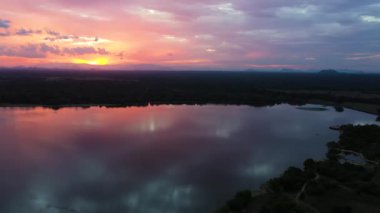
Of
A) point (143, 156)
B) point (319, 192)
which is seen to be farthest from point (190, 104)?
point (319, 192)

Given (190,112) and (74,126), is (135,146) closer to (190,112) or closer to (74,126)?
(74,126)

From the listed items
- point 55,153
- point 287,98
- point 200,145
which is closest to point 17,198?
point 55,153

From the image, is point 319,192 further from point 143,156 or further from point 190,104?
point 190,104

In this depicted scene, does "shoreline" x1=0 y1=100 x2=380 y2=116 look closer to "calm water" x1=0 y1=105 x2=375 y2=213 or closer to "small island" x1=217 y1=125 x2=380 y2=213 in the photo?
"calm water" x1=0 y1=105 x2=375 y2=213

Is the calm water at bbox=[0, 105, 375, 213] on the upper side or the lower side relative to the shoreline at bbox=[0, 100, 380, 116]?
lower

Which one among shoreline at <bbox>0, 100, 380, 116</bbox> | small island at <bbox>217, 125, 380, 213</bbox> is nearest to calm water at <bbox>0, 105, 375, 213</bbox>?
small island at <bbox>217, 125, 380, 213</bbox>

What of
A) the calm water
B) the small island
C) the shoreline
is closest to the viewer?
the small island

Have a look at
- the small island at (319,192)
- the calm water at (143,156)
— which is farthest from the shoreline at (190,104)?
the small island at (319,192)

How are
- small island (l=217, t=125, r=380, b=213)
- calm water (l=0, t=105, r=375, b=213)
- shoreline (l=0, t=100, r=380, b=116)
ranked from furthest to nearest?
shoreline (l=0, t=100, r=380, b=116), calm water (l=0, t=105, r=375, b=213), small island (l=217, t=125, r=380, b=213)
